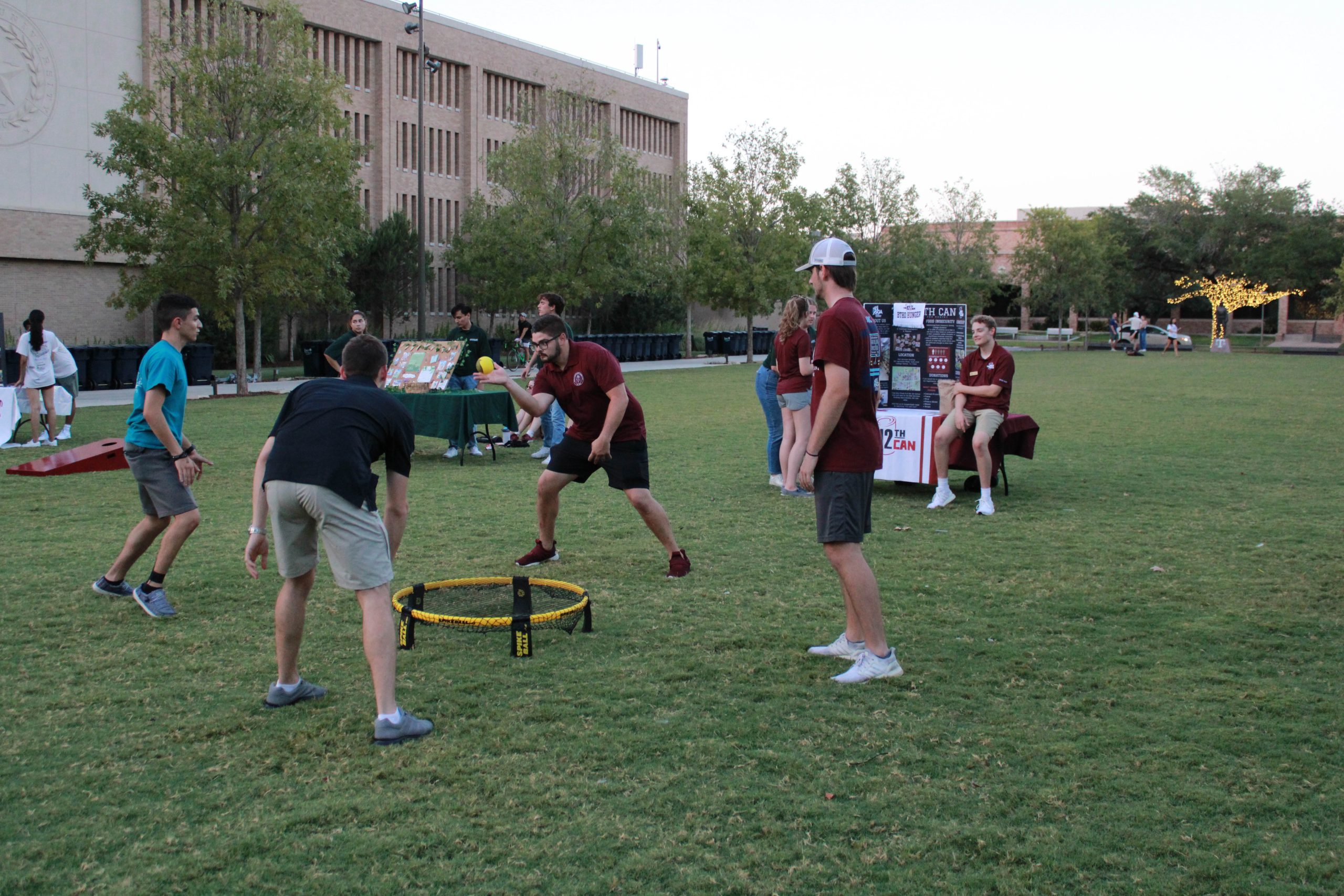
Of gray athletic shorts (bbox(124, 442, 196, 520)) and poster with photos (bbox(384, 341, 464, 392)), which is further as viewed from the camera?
poster with photos (bbox(384, 341, 464, 392))

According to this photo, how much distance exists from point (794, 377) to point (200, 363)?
831 inches

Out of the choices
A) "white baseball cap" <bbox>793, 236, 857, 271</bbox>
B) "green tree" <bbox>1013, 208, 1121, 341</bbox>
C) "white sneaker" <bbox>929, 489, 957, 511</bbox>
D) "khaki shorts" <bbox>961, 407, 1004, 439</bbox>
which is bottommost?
"white sneaker" <bbox>929, 489, 957, 511</bbox>

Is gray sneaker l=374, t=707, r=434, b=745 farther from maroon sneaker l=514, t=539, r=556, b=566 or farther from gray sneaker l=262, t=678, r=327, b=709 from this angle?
maroon sneaker l=514, t=539, r=556, b=566

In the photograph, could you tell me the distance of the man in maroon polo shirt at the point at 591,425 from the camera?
7133mm

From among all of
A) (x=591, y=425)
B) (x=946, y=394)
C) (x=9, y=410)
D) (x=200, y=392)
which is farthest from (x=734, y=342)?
(x=591, y=425)

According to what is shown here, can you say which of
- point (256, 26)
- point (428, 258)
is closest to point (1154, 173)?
point (428, 258)

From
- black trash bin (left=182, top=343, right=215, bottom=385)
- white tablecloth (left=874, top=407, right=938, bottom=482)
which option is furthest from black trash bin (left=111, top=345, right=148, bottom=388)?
white tablecloth (left=874, top=407, right=938, bottom=482)

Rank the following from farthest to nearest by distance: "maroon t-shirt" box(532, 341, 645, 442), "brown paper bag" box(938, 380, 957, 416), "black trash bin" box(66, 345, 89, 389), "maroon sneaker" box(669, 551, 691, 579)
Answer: "black trash bin" box(66, 345, 89, 389) → "brown paper bag" box(938, 380, 957, 416) → "maroon sneaker" box(669, 551, 691, 579) → "maroon t-shirt" box(532, 341, 645, 442)

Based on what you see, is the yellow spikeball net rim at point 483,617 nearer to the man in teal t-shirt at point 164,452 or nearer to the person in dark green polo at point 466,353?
the man in teal t-shirt at point 164,452

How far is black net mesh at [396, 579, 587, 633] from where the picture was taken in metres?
5.82

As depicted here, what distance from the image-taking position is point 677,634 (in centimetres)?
616

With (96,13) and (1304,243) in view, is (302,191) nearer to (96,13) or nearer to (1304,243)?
(96,13)

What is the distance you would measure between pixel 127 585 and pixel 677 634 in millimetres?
3647

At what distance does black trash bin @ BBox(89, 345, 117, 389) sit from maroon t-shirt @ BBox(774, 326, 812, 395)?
20.9 metres
